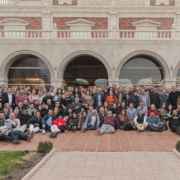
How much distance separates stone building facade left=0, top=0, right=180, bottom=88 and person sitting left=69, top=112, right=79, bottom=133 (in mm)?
4951

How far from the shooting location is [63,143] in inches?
258

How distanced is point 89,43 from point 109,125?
22.9 feet

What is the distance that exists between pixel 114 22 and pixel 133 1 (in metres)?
2.86

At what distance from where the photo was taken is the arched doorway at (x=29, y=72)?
14258 mm

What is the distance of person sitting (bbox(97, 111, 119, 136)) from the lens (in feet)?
25.7

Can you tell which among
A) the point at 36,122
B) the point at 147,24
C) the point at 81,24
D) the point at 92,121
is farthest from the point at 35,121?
the point at 147,24

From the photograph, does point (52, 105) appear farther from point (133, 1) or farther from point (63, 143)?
point (133, 1)

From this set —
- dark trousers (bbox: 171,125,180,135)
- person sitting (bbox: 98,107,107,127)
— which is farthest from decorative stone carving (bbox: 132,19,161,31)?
dark trousers (bbox: 171,125,180,135)

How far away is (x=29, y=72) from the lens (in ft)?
47.9

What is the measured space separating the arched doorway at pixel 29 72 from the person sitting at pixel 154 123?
28.6 feet

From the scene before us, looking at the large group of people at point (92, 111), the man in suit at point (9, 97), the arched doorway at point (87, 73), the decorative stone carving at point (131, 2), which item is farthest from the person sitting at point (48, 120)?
the decorative stone carving at point (131, 2)

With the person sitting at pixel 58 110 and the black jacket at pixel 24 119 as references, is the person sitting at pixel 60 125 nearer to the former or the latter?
the person sitting at pixel 58 110

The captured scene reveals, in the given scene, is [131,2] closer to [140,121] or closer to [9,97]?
[140,121]

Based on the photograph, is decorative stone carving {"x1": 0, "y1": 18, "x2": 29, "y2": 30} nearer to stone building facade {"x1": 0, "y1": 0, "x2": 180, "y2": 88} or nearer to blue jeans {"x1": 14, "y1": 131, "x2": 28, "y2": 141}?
stone building facade {"x1": 0, "y1": 0, "x2": 180, "y2": 88}
